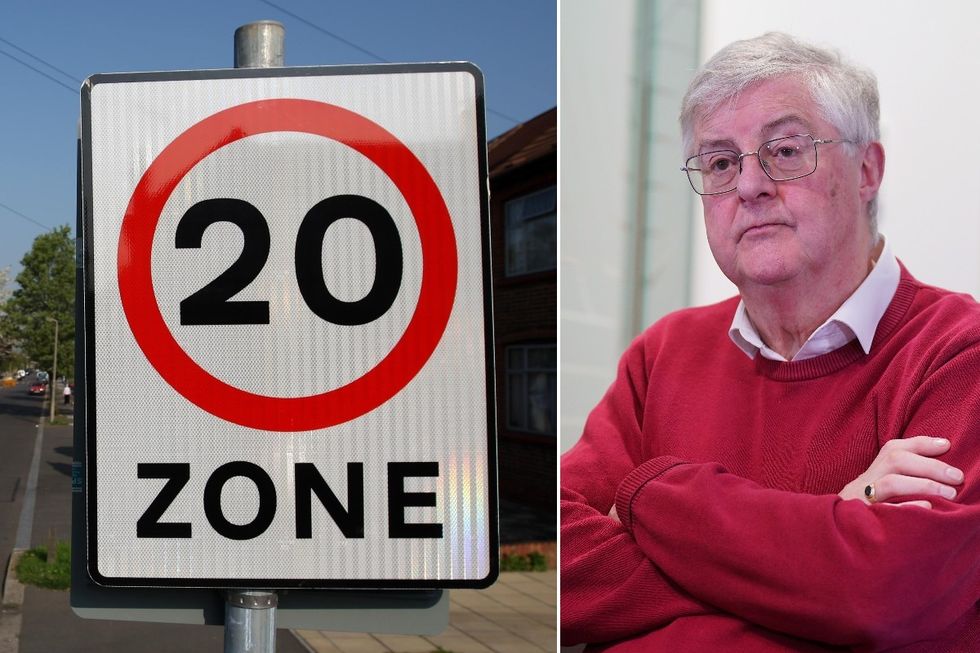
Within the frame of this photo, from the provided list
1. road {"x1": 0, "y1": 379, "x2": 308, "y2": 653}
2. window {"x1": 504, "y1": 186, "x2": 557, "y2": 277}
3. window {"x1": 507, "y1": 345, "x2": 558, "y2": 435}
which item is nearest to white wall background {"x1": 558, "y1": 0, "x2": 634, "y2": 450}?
road {"x1": 0, "y1": 379, "x2": 308, "y2": 653}

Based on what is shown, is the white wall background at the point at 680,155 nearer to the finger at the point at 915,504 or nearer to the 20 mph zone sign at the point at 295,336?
the finger at the point at 915,504

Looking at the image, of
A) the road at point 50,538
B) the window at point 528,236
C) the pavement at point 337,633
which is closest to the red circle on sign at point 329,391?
the road at point 50,538

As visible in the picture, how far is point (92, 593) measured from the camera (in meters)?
1.56

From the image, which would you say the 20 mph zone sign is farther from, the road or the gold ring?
the road

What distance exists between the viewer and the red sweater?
2.00 m

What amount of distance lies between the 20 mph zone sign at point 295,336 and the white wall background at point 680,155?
1056mm

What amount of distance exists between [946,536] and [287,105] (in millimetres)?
1446

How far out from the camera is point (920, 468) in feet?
6.56

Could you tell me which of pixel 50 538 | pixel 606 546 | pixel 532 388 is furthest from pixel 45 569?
pixel 606 546

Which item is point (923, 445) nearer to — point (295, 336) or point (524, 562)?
point (295, 336)

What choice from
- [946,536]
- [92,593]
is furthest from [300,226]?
[946,536]

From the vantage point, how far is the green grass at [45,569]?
10086mm

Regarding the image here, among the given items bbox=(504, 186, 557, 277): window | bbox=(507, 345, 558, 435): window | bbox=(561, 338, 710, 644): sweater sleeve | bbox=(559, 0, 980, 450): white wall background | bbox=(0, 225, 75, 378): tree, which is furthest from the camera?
bbox=(0, 225, 75, 378): tree

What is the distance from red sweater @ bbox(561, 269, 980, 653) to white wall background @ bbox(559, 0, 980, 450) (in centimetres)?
8
